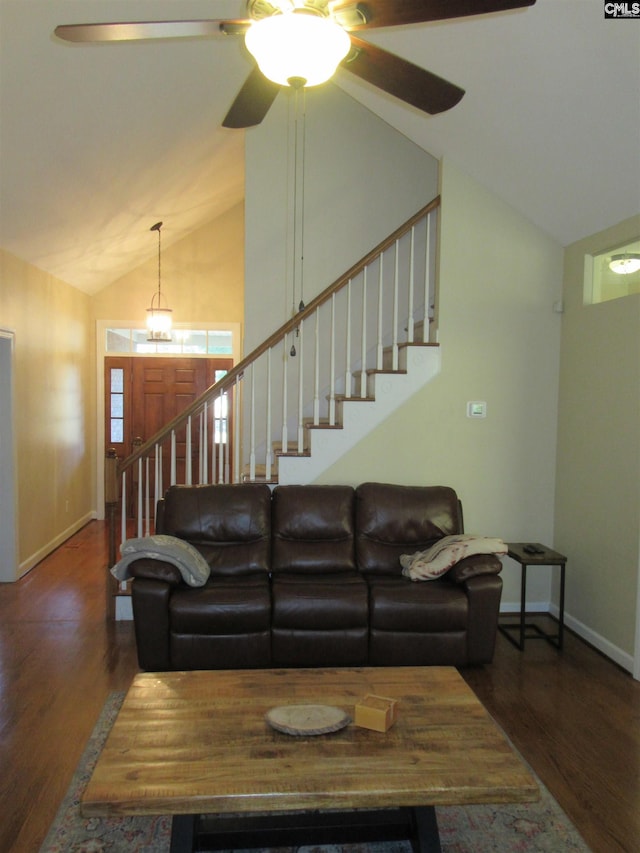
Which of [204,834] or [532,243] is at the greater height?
[532,243]

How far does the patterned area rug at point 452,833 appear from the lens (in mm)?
2070

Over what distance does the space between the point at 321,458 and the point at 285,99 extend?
3156 millimetres

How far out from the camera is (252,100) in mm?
2535

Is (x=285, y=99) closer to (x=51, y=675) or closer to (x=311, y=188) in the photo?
(x=311, y=188)

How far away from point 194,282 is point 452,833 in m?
6.27

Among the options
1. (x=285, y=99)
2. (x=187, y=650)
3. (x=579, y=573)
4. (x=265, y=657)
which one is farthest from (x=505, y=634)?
(x=285, y=99)

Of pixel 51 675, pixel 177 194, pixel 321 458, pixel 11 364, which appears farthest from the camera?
pixel 177 194

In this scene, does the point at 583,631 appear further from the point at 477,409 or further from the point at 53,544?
the point at 53,544

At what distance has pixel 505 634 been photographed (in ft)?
13.0

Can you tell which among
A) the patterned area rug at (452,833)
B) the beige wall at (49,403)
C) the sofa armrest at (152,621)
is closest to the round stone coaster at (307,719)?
the patterned area rug at (452,833)

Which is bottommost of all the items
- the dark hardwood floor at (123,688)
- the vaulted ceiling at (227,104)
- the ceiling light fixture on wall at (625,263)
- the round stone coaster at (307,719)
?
the dark hardwood floor at (123,688)

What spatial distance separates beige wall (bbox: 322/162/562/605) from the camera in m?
4.27

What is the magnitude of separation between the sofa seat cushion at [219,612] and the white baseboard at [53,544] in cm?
241

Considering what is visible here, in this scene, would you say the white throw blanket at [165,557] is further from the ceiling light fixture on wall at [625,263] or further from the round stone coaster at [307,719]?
the ceiling light fixture on wall at [625,263]
